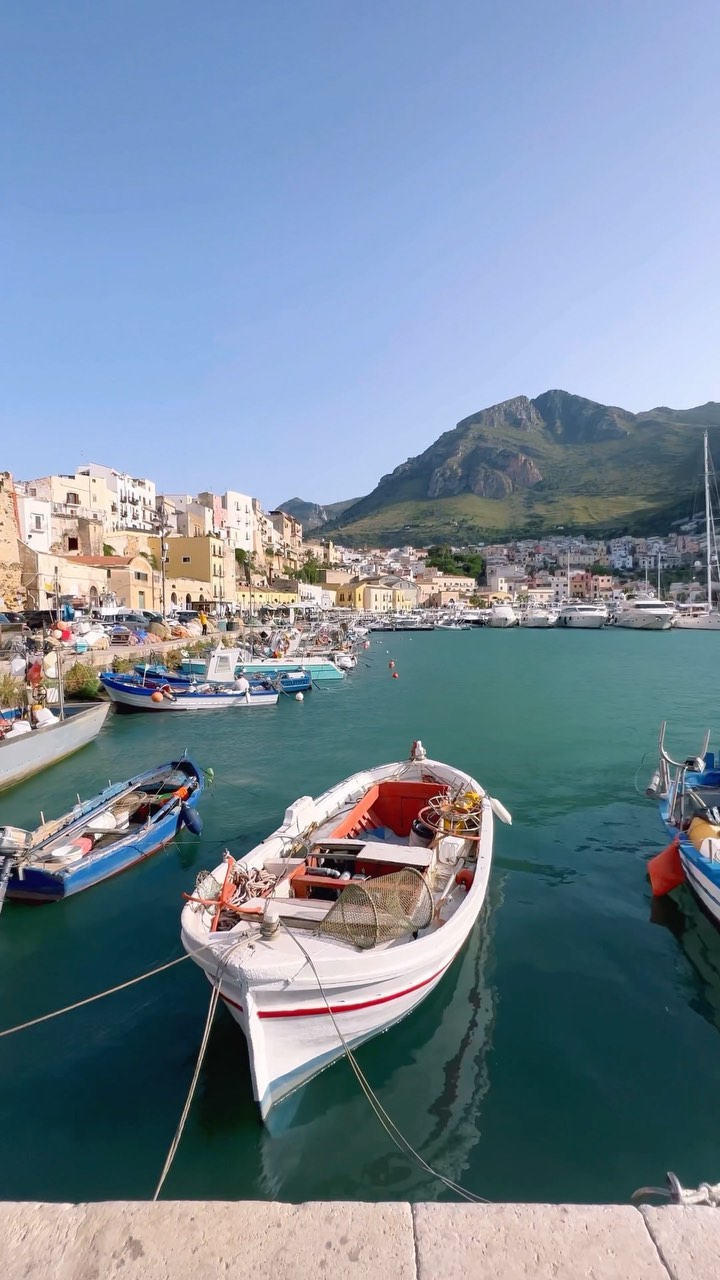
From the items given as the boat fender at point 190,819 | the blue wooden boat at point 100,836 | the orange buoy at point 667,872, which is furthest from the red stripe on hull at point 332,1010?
the boat fender at point 190,819

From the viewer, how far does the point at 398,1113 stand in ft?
19.5

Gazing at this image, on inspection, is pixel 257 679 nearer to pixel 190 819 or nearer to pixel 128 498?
pixel 190 819

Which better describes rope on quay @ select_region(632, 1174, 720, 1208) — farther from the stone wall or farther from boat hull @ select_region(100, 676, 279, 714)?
the stone wall

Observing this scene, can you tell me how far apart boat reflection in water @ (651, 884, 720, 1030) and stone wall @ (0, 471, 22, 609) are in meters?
36.1

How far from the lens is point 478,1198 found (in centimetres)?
499

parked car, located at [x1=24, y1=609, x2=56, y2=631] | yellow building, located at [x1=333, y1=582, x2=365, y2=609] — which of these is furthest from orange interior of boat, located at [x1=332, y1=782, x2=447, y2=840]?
yellow building, located at [x1=333, y1=582, x2=365, y2=609]

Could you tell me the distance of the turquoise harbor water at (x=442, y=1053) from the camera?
17.5ft

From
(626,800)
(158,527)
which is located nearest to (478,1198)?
(626,800)

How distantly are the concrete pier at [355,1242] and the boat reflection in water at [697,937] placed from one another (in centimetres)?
606

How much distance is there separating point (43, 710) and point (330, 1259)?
20.2 m

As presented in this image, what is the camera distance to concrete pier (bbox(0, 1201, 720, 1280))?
2305 mm

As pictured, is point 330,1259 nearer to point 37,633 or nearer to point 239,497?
point 37,633

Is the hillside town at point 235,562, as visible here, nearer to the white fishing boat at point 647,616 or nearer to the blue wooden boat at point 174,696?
the blue wooden boat at point 174,696

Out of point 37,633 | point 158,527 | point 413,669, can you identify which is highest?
point 158,527
